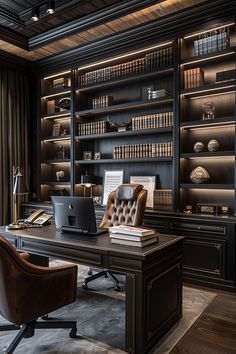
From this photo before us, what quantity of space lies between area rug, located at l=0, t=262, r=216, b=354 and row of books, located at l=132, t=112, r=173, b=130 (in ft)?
6.80

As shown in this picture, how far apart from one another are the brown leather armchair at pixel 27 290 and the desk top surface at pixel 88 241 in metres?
0.21

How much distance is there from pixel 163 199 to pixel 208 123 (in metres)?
1.14

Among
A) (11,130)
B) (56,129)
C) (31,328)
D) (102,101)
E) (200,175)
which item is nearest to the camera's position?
(31,328)

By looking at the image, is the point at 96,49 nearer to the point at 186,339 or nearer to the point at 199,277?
the point at 199,277

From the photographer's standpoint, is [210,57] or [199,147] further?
[199,147]

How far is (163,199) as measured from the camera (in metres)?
3.82

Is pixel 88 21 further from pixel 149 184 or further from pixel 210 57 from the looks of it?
pixel 149 184

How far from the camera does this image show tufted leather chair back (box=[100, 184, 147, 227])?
9.97ft

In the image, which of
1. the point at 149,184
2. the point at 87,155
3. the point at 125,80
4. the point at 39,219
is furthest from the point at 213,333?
the point at 125,80

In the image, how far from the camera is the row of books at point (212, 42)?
3277 millimetres

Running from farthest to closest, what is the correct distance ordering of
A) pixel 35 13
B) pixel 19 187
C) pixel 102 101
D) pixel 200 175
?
pixel 102 101, pixel 35 13, pixel 200 175, pixel 19 187

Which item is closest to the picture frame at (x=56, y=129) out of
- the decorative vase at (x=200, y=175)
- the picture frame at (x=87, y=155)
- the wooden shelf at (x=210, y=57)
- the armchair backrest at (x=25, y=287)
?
the picture frame at (x=87, y=155)

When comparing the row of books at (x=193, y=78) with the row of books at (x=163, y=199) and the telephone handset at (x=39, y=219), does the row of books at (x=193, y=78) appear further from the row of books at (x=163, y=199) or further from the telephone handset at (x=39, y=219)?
the telephone handset at (x=39, y=219)

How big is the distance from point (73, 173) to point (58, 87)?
1.53 meters
